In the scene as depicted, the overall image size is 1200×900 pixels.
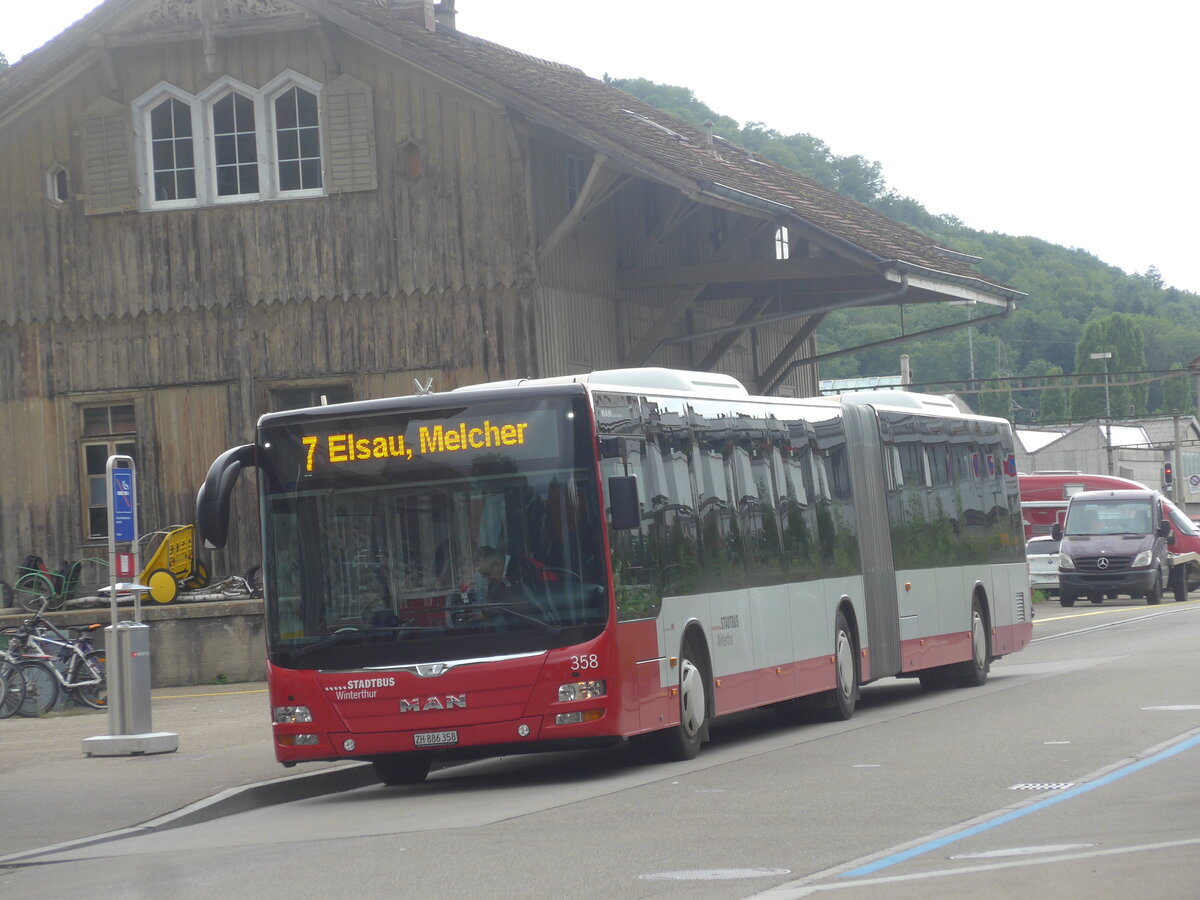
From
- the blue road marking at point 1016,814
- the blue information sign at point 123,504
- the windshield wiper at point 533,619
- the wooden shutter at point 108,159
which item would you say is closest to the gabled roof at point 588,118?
the wooden shutter at point 108,159

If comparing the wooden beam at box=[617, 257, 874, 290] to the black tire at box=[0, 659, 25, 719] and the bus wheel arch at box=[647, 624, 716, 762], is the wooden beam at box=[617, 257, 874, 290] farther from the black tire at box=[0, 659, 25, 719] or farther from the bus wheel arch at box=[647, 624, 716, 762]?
the bus wheel arch at box=[647, 624, 716, 762]

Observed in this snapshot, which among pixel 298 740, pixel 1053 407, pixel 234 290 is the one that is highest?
pixel 1053 407

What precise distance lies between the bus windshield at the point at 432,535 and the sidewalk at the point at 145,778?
3.66 feet

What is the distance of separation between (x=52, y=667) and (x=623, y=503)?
10269mm

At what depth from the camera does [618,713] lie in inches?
519

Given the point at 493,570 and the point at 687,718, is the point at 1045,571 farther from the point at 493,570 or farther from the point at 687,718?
the point at 493,570

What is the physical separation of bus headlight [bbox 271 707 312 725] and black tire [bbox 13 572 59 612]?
12.7m

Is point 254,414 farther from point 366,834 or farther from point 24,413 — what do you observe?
point 366,834

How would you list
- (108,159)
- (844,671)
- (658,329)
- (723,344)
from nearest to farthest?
(844,671), (108,159), (658,329), (723,344)

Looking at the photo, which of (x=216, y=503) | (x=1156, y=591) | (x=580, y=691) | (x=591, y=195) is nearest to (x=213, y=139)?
(x=591, y=195)

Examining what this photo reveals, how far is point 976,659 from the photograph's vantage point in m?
21.5

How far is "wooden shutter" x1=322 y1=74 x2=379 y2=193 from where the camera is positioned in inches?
1012

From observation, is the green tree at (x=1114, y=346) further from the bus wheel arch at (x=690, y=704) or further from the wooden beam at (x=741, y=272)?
the bus wheel arch at (x=690, y=704)

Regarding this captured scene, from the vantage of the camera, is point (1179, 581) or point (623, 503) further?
point (1179, 581)
